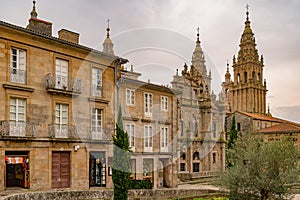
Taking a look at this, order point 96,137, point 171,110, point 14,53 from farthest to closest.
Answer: point 171,110, point 96,137, point 14,53

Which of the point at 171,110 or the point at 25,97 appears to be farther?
the point at 171,110

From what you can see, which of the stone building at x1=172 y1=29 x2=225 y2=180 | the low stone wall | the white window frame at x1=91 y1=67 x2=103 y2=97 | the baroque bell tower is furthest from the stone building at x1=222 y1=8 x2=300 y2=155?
the white window frame at x1=91 y1=67 x2=103 y2=97

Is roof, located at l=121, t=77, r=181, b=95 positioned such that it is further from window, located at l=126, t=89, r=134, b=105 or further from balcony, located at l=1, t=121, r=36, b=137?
balcony, located at l=1, t=121, r=36, b=137

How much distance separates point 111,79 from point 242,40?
77.9m

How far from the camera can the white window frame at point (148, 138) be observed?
3020 cm

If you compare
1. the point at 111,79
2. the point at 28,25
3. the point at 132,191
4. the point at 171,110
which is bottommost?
the point at 132,191

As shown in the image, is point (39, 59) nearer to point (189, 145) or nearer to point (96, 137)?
point (96, 137)

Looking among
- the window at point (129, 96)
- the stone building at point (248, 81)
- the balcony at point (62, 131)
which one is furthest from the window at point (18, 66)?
the stone building at point (248, 81)

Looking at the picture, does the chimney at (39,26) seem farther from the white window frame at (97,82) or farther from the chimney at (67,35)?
the white window frame at (97,82)

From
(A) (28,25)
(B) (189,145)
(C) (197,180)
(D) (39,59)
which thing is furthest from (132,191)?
(B) (189,145)

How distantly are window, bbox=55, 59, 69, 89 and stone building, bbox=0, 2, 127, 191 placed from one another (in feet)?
0.22

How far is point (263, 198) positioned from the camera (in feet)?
61.5

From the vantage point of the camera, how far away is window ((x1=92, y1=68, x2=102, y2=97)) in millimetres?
25095

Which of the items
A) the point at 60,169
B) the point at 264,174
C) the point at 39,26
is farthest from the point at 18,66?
the point at 264,174
